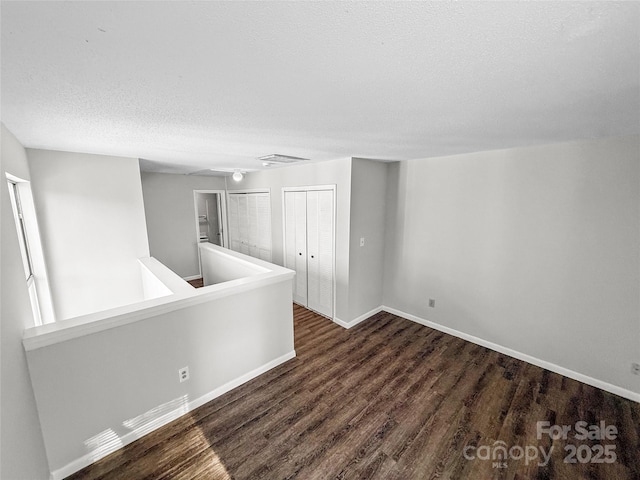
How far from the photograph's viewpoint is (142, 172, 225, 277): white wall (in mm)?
4918

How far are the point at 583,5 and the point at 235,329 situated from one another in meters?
2.69

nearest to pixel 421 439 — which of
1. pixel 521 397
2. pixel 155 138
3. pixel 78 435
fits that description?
pixel 521 397

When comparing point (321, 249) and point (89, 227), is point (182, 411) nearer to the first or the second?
point (89, 227)

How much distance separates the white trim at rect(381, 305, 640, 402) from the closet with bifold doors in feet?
4.11

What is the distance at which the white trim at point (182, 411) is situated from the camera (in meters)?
1.68

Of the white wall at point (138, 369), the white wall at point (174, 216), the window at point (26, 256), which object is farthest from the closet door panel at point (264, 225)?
the window at point (26, 256)

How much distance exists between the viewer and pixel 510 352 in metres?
2.90

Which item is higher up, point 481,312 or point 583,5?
point 583,5

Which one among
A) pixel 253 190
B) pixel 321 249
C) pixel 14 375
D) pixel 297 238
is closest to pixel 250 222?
pixel 253 190

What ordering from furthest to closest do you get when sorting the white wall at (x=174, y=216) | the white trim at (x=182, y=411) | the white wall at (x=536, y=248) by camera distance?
1. the white wall at (x=174, y=216)
2. the white wall at (x=536, y=248)
3. the white trim at (x=182, y=411)

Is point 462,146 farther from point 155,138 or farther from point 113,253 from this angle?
point 113,253

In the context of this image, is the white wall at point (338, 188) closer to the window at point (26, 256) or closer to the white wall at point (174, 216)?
the white wall at point (174, 216)

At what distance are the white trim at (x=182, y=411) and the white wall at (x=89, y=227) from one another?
5.82ft

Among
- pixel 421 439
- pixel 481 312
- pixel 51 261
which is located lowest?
pixel 421 439
